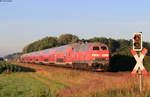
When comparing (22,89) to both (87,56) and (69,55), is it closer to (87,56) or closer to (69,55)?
(87,56)

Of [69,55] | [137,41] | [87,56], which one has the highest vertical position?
[137,41]

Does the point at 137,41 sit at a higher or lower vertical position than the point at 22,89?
higher

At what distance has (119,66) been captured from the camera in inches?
1352

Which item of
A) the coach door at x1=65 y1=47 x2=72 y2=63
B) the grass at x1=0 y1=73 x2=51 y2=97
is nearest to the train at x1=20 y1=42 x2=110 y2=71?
the coach door at x1=65 y1=47 x2=72 y2=63

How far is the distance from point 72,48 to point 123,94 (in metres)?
22.0

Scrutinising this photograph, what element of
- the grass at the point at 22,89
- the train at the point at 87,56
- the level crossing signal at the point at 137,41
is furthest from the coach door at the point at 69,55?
the level crossing signal at the point at 137,41

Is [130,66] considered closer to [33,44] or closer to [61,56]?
[61,56]

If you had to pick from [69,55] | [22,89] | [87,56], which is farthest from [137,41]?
[69,55]

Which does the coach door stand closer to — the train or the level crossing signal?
the train

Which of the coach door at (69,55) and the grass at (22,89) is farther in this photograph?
the coach door at (69,55)

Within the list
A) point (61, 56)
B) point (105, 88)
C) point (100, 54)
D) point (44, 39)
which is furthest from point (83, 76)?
point (44, 39)

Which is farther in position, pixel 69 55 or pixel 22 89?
pixel 69 55

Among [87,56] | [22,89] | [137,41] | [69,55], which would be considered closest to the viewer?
[137,41]

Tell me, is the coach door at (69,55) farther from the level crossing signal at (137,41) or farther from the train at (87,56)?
the level crossing signal at (137,41)
